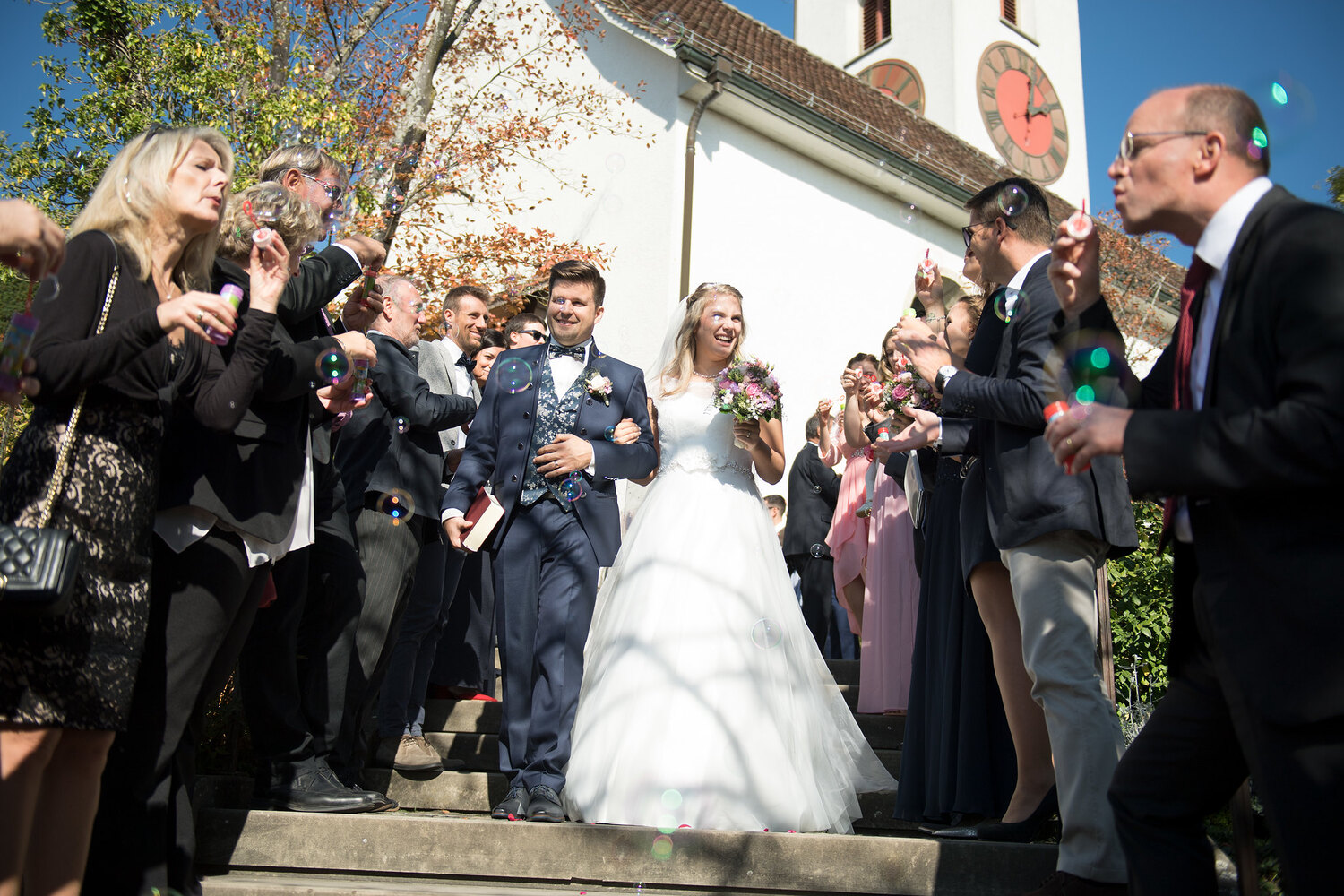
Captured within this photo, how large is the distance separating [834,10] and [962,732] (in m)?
23.2

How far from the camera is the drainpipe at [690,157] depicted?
46.5 feet

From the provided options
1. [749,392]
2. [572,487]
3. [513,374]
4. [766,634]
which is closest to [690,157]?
[749,392]

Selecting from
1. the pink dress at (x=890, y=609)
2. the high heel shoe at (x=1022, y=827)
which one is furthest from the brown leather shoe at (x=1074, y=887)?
the pink dress at (x=890, y=609)

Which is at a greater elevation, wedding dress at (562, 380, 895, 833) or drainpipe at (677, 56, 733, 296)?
drainpipe at (677, 56, 733, 296)

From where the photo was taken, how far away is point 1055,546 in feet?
11.3

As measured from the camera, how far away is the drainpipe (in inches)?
559

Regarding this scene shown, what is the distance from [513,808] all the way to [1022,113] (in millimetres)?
22318

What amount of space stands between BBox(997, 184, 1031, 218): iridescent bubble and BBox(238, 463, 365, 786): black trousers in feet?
9.46

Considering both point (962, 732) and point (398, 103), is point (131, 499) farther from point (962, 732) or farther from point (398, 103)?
point (398, 103)

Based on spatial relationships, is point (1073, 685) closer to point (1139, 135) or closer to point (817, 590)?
point (1139, 135)

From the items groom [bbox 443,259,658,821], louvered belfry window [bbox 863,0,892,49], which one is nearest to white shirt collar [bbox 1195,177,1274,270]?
groom [bbox 443,259,658,821]

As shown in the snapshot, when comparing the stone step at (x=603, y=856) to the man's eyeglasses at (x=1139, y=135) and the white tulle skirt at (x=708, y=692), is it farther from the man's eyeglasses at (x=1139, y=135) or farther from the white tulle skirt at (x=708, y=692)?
the man's eyeglasses at (x=1139, y=135)

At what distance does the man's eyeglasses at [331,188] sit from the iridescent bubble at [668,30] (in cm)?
1118

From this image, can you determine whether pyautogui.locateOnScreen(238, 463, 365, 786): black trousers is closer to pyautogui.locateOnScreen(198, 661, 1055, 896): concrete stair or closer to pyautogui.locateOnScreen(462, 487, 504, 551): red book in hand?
pyautogui.locateOnScreen(198, 661, 1055, 896): concrete stair
